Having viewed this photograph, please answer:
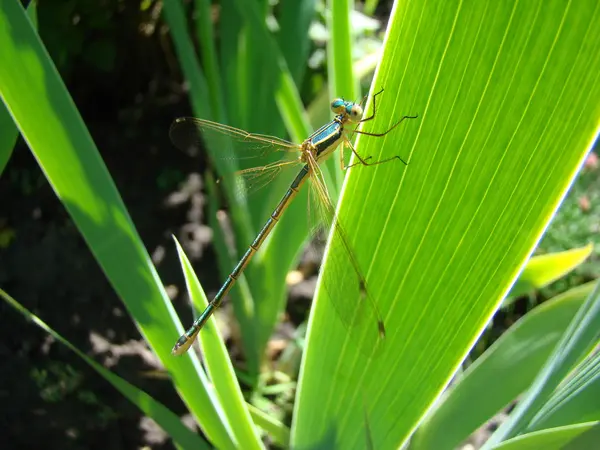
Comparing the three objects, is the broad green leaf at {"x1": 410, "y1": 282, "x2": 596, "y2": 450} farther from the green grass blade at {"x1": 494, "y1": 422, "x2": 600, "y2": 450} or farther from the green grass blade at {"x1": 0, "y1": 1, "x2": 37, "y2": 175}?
the green grass blade at {"x1": 0, "y1": 1, "x2": 37, "y2": 175}

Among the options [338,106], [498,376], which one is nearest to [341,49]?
[338,106]

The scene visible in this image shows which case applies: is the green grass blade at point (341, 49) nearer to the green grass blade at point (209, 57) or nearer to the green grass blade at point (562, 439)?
the green grass blade at point (209, 57)

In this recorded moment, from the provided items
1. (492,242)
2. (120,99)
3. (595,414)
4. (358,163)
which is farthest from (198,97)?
(120,99)

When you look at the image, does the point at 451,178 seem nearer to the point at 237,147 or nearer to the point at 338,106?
the point at 338,106

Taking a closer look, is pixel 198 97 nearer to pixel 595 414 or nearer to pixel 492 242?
pixel 492 242

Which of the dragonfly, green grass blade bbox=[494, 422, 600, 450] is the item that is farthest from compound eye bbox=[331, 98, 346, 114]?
green grass blade bbox=[494, 422, 600, 450]

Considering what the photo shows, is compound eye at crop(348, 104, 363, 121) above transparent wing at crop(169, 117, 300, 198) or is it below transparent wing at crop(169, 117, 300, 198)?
below
